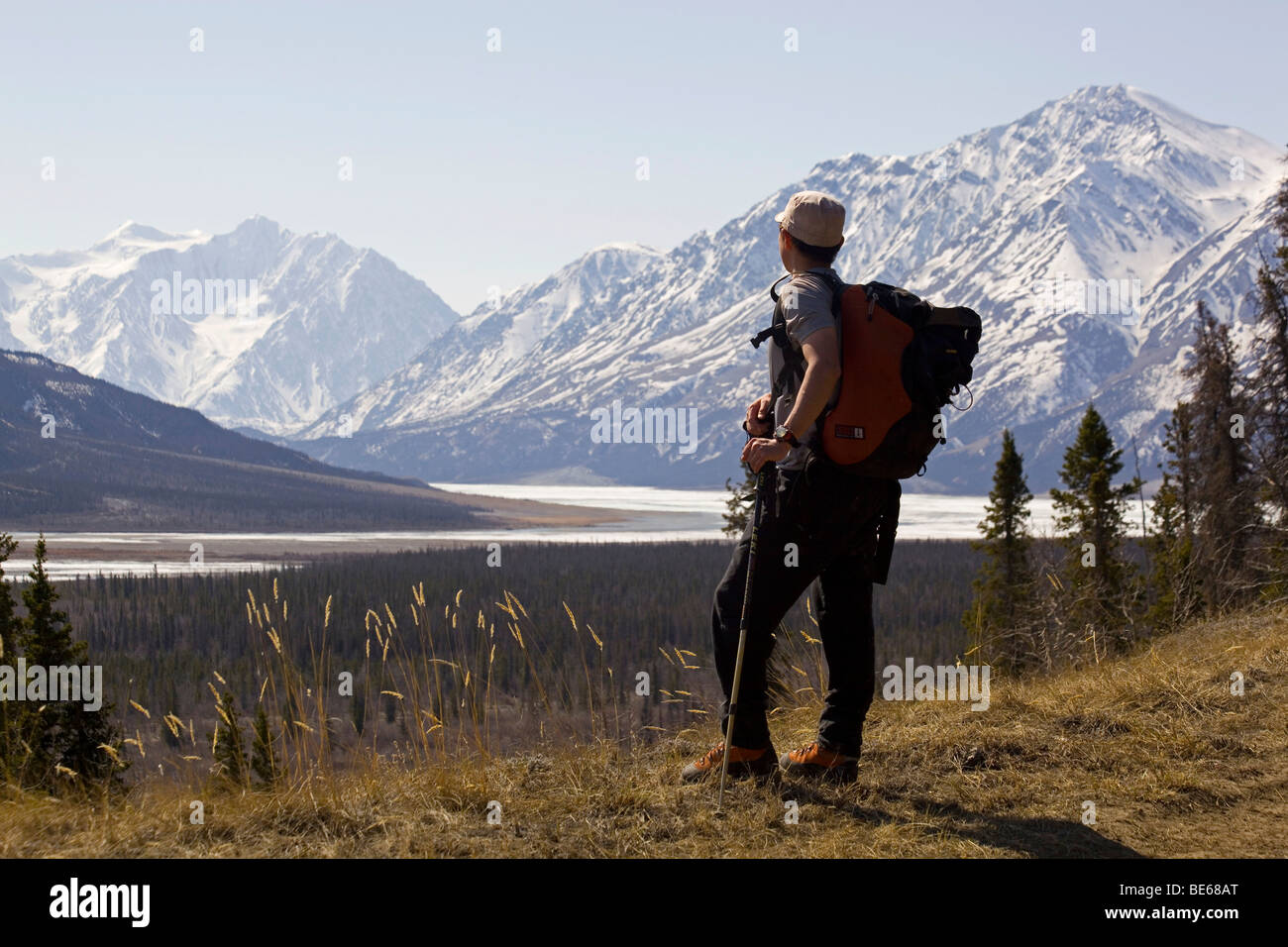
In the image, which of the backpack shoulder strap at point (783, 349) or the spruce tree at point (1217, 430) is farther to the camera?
the spruce tree at point (1217, 430)

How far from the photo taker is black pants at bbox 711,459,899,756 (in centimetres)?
586

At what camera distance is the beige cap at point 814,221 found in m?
6.11

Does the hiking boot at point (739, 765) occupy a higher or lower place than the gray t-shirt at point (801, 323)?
lower

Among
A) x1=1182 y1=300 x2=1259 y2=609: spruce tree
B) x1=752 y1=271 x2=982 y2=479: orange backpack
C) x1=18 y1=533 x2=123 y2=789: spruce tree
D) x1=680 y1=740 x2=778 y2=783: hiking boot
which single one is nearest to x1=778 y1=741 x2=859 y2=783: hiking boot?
x1=680 y1=740 x2=778 y2=783: hiking boot

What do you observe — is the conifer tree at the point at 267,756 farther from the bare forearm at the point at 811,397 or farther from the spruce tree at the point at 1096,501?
the spruce tree at the point at 1096,501

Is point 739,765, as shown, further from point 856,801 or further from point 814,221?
point 814,221

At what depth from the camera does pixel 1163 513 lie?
121ft

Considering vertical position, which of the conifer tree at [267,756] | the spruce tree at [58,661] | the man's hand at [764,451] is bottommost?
the spruce tree at [58,661]

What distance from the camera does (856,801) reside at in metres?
5.80

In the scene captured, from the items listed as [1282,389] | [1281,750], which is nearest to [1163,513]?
[1282,389]

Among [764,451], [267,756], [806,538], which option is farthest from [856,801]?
[267,756]

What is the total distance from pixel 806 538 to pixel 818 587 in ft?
1.77

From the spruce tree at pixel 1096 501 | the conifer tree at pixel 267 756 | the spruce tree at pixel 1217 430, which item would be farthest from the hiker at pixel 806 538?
the spruce tree at pixel 1096 501
